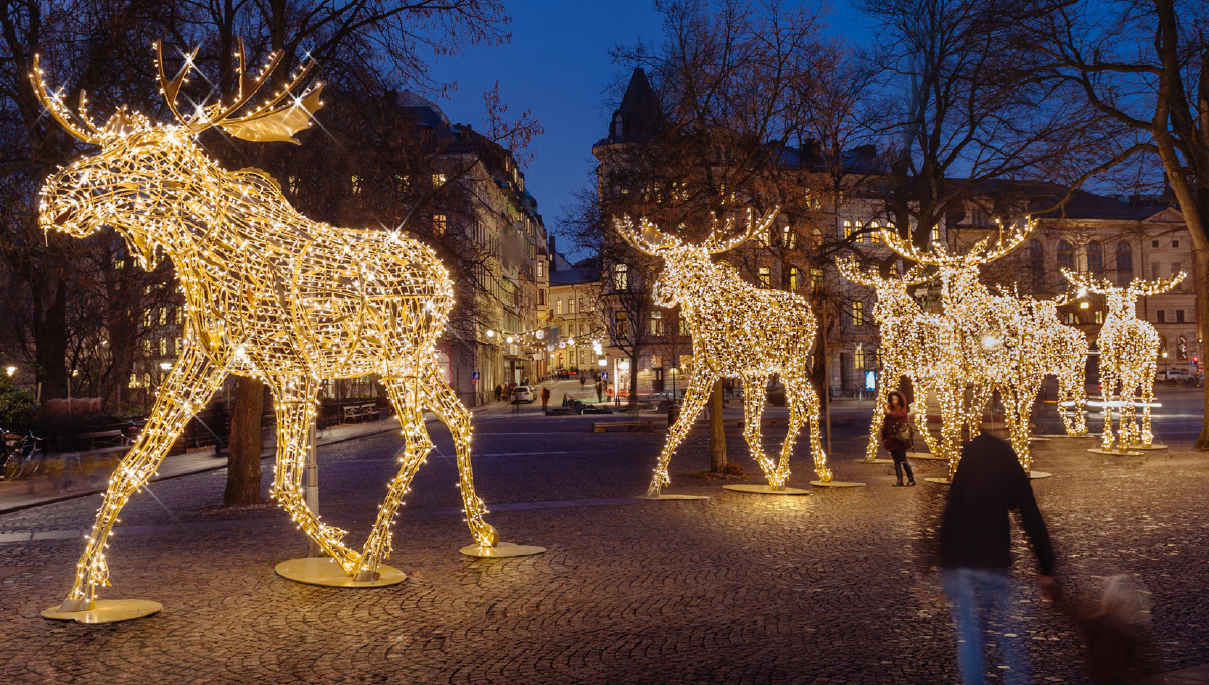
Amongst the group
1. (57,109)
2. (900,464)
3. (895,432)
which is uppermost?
(57,109)

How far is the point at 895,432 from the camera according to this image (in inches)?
572

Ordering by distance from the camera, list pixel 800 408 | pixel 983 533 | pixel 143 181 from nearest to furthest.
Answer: pixel 983 533, pixel 143 181, pixel 800 408

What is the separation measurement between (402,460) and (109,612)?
96.4 inches

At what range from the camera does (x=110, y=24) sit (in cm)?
1238

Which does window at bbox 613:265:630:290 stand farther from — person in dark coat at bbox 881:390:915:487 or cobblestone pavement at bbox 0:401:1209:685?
cobblestone pavement at bbox 0:401:1209:685

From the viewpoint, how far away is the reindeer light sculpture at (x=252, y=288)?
6680mm

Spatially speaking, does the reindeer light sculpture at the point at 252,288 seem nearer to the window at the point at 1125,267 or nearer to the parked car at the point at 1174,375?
the parked car at the point at 1174,375

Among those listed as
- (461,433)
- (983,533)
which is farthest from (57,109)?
(983,533)

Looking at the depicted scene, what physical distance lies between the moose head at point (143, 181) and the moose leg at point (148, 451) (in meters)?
0.92

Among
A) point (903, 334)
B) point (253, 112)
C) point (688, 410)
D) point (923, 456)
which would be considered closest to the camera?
point (253, 112)

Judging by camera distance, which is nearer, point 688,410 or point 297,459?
point 297,459

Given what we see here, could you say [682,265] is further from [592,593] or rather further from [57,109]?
[57,109]

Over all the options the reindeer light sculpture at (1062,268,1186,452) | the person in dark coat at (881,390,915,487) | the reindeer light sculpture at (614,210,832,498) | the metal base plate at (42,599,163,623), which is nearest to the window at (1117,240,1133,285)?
the reindeer light sculpture at (1062,268,1186,452)

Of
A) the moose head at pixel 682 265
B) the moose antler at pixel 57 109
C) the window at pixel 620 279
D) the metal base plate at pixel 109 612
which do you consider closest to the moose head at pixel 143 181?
the moose antler at pixel 57 109
